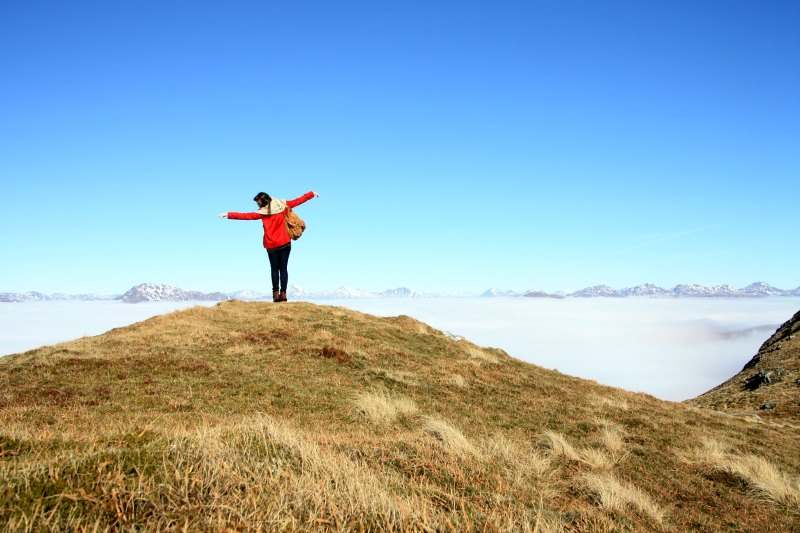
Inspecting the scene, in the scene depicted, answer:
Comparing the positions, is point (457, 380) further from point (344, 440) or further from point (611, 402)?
point (344, 440)

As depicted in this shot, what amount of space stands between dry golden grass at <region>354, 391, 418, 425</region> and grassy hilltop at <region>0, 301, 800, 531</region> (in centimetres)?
6

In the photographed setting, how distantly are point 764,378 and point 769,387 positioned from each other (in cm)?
231

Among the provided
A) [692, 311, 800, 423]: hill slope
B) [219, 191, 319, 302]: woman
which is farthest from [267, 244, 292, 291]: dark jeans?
[692, 311, 800, 423]: hill slope

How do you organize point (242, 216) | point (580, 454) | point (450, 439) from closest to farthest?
point (450, 439) < point (580, 454) < point (242, 216)

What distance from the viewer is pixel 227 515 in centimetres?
362

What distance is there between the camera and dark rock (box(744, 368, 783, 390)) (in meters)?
31.3

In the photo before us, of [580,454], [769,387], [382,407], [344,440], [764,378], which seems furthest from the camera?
[764,378]

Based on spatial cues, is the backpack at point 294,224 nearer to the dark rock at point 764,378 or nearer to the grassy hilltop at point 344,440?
the grassy hilltop at point 344,440

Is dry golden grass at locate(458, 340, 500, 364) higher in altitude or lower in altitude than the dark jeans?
lower

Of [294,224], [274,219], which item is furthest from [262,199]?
[294,224]

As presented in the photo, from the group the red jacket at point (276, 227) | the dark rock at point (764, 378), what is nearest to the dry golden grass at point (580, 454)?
the red jacket at point (276, 227)

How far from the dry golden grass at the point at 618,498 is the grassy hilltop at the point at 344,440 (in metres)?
0.04

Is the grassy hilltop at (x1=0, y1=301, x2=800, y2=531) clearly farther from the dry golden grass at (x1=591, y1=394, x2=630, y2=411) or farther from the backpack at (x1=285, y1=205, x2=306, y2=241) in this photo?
the backpack at (x1=285, y1=205, x2=306, y2=241)

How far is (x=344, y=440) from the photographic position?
767 centimetres
